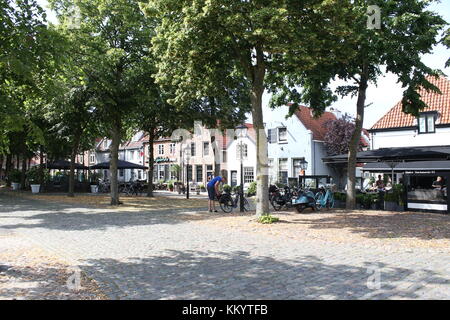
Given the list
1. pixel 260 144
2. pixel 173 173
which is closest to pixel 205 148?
pixel 173 173

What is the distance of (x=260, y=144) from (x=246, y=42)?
3.56 metres

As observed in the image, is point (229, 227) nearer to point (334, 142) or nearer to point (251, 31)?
point (251, 31)

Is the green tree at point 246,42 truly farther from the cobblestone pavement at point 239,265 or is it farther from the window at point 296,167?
the window at point 296,167

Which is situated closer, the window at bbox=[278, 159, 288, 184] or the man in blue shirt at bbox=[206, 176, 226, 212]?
the man in blue shirt at bbox=[206, 176, 226, 212]

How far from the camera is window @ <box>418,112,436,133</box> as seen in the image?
28578mm

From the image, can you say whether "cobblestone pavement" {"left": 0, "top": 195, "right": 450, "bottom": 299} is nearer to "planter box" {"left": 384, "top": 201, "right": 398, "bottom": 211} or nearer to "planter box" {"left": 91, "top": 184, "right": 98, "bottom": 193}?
"planter box" {"left": 384, "top": 201, "right": 398, "bottom": 211}

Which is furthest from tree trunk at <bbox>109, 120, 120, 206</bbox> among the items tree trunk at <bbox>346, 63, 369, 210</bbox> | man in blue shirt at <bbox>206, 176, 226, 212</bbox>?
tree trunk at <bbox>346, 63, 369, 210</bbox>

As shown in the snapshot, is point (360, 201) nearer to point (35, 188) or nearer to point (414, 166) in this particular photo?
point (414, 166)

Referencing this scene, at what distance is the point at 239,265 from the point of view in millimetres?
7617

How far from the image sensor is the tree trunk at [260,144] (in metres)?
14.0

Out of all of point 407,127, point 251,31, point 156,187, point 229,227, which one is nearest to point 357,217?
point 229,227

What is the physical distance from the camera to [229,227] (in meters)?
13.1

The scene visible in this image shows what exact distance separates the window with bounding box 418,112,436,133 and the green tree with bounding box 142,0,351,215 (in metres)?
16.0
